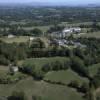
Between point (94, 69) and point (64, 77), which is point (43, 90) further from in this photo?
point (94, 69)

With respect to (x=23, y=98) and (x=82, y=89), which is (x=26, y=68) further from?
(x=23, y=98)

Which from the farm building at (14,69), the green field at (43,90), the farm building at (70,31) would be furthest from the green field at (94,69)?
the farm building at (70,31)

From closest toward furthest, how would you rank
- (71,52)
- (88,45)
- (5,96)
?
(5,96)
(71,52)
(88,45)

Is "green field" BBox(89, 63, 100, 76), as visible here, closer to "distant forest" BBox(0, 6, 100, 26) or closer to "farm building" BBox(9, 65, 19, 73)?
"farm building" BBox(9, 65, 19, 73)

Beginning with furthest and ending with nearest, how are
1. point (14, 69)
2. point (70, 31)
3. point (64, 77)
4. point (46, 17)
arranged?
point (46, 17) → point (70, 31) → point (14, 69) → point (64, 77)

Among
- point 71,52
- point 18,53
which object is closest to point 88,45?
point 71,52

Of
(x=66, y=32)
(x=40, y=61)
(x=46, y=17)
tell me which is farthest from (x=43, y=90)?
(x=46, y=17)
